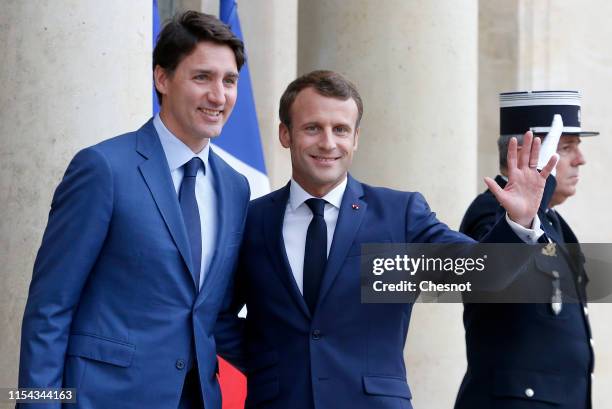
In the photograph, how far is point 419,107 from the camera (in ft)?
22.7

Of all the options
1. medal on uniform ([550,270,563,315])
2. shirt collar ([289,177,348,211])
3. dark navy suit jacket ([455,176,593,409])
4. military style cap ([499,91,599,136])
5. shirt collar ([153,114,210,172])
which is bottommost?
dark navy suit jacket ([455,176,593,409])

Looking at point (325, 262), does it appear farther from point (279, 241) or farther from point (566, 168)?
point (566, 168)

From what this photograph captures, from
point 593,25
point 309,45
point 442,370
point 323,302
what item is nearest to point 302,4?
point 309,45

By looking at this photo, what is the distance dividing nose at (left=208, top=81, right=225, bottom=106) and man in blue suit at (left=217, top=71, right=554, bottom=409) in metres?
0.31

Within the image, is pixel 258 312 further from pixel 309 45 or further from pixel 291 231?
pixel 309 45

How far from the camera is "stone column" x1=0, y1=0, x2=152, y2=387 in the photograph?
4.39 metres

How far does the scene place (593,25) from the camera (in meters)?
9.34

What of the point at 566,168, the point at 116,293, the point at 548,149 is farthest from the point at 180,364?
the point at 566,168

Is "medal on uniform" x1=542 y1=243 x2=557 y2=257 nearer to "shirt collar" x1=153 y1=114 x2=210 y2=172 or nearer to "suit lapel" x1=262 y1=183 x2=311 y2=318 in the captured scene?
"suit lapel" x1=262 y1=183 x2=311 y2=318

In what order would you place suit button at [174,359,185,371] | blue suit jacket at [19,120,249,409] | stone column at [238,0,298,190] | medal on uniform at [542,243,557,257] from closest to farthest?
blue suit jacket at [19,120,249,409], suit button at [174,359,185,371], medal on uniform at [542,243,557,257], stone column at [238,0,298,190]

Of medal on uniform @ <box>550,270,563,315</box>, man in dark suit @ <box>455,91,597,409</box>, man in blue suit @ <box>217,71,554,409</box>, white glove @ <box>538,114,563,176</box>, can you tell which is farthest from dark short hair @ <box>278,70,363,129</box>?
medal on uniform @ <box>550,270,563,315</box>

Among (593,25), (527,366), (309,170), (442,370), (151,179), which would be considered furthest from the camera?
(593,25)

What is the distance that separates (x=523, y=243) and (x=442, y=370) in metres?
3.31

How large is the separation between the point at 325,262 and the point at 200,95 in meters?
0.67
